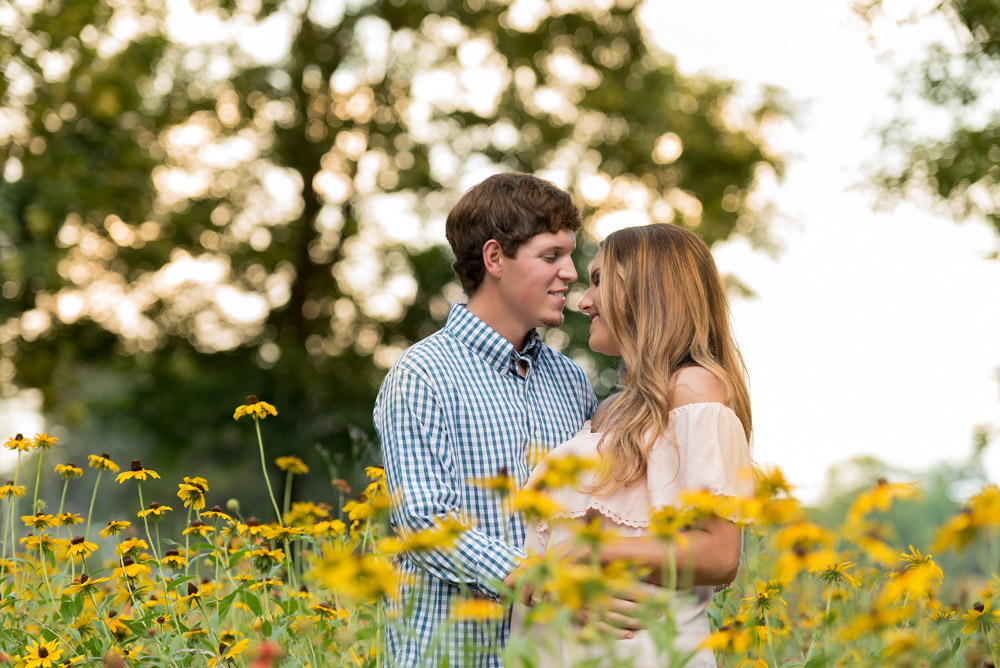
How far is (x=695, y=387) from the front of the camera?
7.14 feet

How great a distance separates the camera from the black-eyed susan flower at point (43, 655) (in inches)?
97.3

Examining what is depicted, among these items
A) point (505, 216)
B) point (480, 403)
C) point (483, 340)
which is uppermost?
point (505, 216)

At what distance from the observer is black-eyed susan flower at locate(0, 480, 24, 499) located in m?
3.02

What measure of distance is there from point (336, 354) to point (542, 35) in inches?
172

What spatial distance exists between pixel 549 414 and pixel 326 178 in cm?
967

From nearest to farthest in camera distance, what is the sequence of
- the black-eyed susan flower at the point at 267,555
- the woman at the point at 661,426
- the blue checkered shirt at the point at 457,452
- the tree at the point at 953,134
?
the woman at the point at 661,426, the blue checkered shirt at the point at 457,452, the black-eyed susan flower at the point at 267,555, the tree at the point at 953,134

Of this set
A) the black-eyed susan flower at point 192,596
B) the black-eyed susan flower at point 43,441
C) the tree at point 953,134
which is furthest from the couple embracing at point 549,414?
the tree at point 953,134

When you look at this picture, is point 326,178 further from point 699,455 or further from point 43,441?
point 699,455

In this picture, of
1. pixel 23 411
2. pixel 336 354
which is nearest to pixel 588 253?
pixel 336 354

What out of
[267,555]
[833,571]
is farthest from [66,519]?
[833,571]

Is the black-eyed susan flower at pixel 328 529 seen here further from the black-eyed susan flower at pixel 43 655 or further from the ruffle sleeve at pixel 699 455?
the ruffle sleeve at pixel 699 455

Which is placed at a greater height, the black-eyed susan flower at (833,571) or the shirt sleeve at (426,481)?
the shirt sleeve at (426,481)

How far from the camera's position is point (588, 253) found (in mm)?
10641

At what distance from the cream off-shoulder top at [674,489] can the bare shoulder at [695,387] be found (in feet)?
0.10
